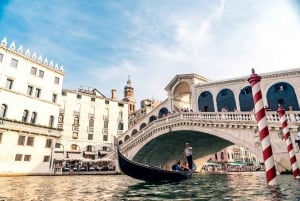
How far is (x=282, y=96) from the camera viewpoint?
13.7m

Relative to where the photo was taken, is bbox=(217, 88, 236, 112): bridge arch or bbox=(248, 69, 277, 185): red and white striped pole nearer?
bbox=(248, 69, 277, 185): red and white striped pole

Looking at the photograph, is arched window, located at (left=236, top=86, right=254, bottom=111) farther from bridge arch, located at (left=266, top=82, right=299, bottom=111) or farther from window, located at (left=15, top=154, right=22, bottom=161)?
window, located at (left=15, top=154, right=22, bottom=161)

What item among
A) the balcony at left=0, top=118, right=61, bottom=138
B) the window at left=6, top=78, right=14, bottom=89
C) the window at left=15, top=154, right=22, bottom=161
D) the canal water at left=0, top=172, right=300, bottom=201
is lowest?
the canal water at left=0, top=172, right=300, bottom=201

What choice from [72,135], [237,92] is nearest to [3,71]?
[72,135]

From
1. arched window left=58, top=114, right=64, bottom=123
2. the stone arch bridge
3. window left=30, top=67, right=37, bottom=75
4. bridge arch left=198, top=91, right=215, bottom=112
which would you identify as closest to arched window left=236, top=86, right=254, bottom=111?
bridge arch left=198, top=91, right=215, bottom=112

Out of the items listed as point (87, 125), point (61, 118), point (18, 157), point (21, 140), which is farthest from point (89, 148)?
point (18, 157)

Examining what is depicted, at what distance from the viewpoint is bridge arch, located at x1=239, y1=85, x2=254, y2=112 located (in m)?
15.1

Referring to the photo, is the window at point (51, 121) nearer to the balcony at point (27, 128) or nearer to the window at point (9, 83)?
the balcony at point (27, 128)

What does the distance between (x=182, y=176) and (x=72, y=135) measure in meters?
20.4

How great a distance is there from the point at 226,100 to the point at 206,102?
1.57m

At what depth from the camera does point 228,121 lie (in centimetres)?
1155

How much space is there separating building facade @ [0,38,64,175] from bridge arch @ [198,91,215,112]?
13.6 metres

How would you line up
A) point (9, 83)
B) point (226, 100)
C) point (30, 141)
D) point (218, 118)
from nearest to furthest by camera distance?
1. point (218, 118)
2. point (226, 100)
3. point (9, 83)
4. point (30, 141)

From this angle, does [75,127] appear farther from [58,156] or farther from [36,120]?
[36,120]
